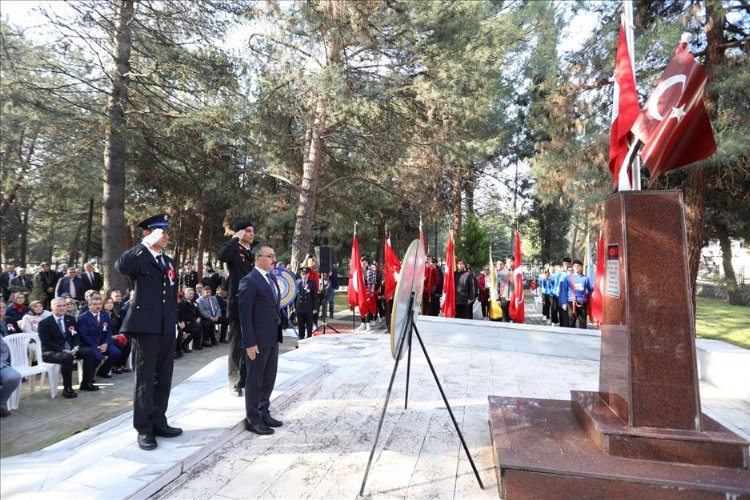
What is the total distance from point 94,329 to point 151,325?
3772mm

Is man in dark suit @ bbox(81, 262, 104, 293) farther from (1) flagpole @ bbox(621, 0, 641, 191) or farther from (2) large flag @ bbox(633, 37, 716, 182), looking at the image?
(2) large flag @ bbox(633, 37, 716, 182)

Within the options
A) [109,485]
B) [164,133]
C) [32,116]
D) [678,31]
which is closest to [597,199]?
[678,31]

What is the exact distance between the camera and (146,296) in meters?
3.48

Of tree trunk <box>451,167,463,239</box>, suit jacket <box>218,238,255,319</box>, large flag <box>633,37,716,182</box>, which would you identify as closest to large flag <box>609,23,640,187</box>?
large flag <box>633,37,716,182</box>

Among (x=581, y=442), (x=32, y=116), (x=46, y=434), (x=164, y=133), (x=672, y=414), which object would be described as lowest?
(x=46, y=434)

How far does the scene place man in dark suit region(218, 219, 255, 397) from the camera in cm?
474

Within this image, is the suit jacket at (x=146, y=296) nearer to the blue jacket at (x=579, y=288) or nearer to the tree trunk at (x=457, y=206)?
the blue jacket at (x=579, y=288)

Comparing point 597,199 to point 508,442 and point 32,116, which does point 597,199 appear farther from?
point 32,116

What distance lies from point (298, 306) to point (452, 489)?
7.40 m

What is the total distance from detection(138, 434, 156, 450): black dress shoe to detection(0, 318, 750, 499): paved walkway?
0.16 feet

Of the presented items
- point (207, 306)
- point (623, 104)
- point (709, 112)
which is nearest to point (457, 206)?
point (709, 112)

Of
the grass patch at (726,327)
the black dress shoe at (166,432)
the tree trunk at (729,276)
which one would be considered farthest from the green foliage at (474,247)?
the black dress shoe at (166,432)

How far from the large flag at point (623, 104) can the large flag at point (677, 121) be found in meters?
0.22

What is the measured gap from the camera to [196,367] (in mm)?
7465
